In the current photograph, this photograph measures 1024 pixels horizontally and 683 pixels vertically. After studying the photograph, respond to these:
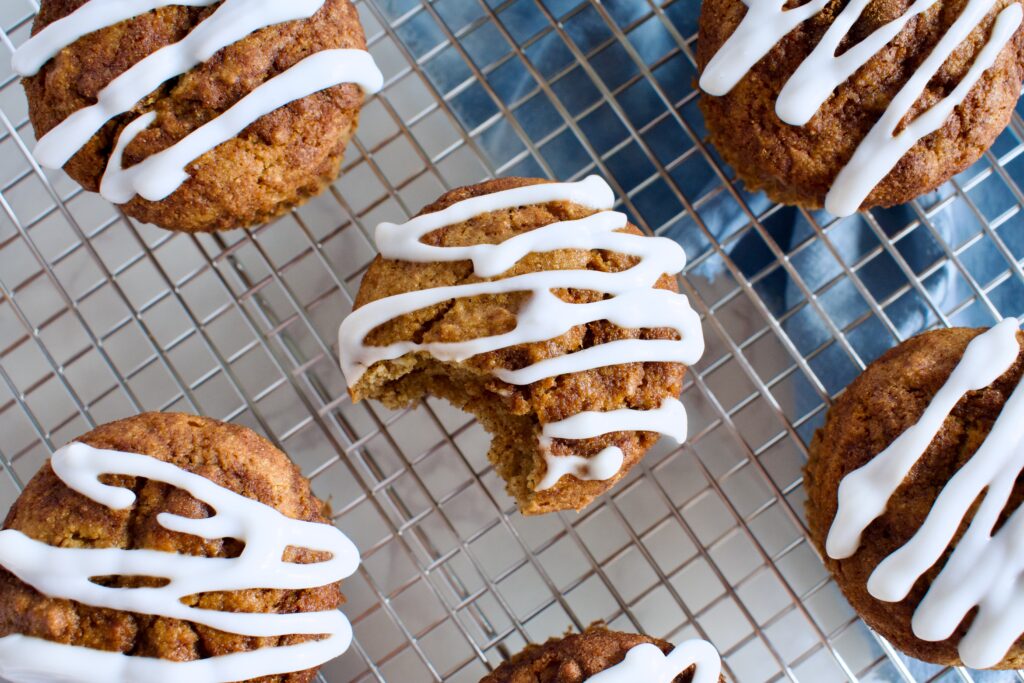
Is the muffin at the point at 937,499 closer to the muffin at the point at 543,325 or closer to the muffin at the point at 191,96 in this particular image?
the muffin at the point at 543,325

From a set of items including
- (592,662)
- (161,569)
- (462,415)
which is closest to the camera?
(161,569)

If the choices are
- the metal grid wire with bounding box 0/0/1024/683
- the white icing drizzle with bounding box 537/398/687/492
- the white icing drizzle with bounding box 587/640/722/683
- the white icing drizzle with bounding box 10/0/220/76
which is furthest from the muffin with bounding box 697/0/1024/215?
the white icing drizzle with bounding box 10/0/220/76

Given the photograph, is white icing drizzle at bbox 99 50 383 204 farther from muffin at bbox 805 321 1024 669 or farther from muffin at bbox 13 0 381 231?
→ muffin at bbox 805 321 1024 669

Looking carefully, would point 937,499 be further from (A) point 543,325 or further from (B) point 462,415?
(B) point 462,415

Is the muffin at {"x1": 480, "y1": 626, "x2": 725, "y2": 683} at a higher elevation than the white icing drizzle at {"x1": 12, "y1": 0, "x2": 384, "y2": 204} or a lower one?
lower

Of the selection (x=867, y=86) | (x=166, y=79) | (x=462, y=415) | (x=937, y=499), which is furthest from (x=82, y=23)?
(x=937, y=499)

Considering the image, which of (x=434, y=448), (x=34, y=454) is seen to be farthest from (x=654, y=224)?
(x=34, y=454)

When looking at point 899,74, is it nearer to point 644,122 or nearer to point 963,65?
point 963,65
